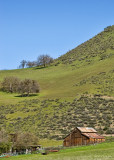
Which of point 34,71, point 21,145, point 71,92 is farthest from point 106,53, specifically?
point 21,145

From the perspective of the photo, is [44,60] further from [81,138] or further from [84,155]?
[84,155]

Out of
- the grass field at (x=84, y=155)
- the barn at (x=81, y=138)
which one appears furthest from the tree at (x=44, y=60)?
the grass field at (x=84, y=155)

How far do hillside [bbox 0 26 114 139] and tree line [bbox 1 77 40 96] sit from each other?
3.63 meters

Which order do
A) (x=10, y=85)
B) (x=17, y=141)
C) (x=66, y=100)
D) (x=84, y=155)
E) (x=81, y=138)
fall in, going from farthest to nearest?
(x=10, y=85) < (x=66, y=100) < (x=81, y=138) < (x=17, y=141) < (x=84, y=155)

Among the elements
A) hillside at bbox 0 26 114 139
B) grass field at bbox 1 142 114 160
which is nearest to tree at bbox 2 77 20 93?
hillside at bbox 0 26 114 139

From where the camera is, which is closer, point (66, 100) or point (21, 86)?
point (66, 100)

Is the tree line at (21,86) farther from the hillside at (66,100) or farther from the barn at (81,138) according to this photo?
the barn at (81,138)

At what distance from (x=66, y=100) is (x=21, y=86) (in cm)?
2391

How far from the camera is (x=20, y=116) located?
85812mm

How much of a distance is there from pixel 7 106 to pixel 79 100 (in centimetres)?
2276

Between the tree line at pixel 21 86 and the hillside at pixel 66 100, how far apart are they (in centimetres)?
363

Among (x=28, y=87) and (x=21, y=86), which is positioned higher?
(x=21, y=86)

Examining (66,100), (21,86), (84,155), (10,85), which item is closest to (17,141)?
(84,155)

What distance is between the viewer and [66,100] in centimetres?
9825
